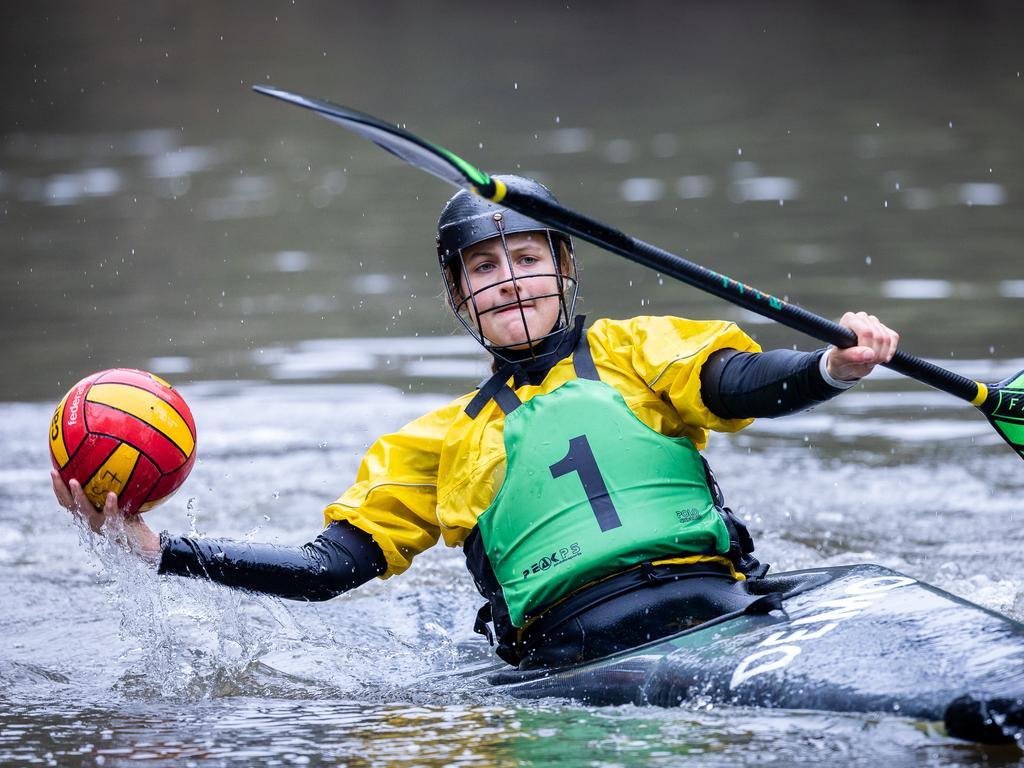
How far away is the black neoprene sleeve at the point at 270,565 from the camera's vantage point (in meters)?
4.02

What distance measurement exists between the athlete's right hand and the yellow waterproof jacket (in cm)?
52

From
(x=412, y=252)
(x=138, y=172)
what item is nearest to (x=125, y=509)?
(x=412, y=252)

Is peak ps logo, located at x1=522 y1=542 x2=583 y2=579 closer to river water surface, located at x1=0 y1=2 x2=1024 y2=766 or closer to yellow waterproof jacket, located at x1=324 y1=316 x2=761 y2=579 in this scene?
yellow waterproof jacket, located at x1=324 y1=316 x2=761 y2=579

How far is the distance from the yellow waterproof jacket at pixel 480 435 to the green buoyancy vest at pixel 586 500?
0.08 m

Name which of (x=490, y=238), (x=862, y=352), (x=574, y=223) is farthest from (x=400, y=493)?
(x=862, y=352)

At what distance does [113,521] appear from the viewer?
4078 millimetres

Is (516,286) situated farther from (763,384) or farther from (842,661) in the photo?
(842,661)

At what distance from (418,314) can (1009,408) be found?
6.26 meters

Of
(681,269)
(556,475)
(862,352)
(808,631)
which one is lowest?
(808,631)

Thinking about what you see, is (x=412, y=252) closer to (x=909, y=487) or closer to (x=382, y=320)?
(x=382, y=320)

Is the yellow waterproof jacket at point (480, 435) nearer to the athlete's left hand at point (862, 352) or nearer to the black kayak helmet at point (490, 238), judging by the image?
the black kayak helmet at point (490, 238)

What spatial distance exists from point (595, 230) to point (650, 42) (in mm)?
22585

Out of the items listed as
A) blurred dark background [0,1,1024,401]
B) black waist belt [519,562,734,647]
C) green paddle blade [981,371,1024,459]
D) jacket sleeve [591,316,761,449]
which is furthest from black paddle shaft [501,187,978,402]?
blurred dark background [0,1,1024,401]

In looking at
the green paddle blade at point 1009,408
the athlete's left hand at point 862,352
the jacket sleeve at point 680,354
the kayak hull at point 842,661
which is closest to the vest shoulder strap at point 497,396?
the jacket sleeve at point 680,354
